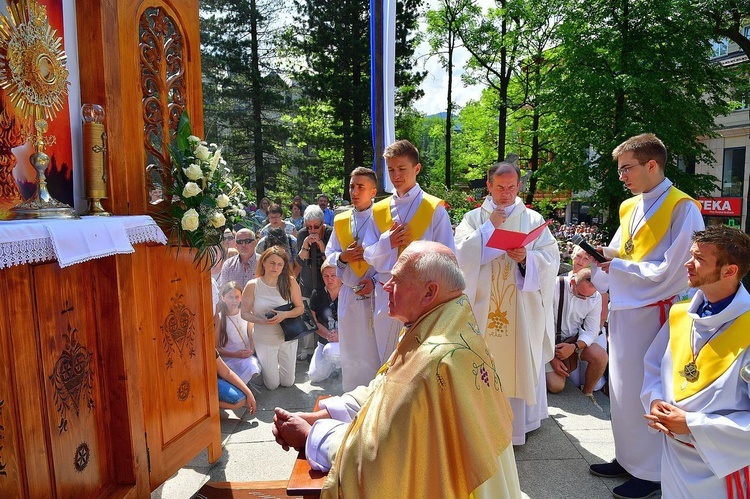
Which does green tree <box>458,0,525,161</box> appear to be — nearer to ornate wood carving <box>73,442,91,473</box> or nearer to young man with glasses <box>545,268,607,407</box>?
young man with glasses <box>545,268,607,407</box>

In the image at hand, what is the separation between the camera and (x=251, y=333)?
19.0 ft

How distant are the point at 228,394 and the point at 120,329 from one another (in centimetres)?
204

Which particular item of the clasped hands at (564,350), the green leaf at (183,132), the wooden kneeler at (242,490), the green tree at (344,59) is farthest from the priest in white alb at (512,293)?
the green tree at (344,59)

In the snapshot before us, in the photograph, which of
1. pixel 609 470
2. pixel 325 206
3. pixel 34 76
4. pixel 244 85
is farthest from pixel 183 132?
pixel 244 85

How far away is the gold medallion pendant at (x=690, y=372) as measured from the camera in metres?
2.81

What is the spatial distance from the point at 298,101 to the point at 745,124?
67.8 feet

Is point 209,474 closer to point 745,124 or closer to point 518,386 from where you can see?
point 518,386

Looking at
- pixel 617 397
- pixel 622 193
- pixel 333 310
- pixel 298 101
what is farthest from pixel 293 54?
pixel 617 397

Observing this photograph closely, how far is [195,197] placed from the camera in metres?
3.36

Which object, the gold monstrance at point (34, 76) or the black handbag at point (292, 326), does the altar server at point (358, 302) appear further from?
the gold monstrance at point (34, 76)

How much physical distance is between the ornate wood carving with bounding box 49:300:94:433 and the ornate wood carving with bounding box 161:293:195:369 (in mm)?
621

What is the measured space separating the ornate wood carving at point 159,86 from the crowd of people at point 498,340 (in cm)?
168

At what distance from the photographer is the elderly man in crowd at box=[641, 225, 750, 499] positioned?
8.49ft

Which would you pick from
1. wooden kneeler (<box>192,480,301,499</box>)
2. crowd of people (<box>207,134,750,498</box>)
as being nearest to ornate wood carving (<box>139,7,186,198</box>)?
crowd of people (<box>207,134,750,498</box>)
